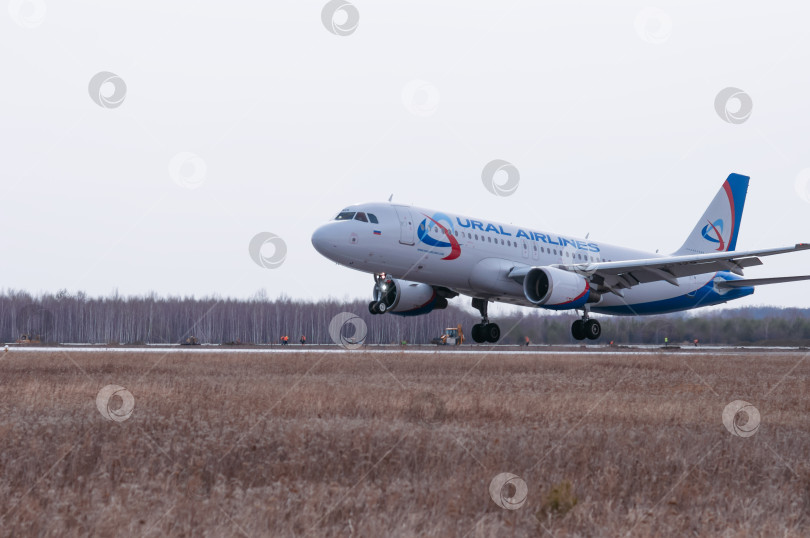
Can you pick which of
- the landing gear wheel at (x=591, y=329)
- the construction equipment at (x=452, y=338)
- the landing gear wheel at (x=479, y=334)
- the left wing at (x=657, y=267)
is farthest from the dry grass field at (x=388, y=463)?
the construction equipment at (x=452, y=338)

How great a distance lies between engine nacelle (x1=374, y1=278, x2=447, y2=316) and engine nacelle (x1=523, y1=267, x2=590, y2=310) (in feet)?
18.4

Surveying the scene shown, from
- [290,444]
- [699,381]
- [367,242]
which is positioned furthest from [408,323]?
[290,444]

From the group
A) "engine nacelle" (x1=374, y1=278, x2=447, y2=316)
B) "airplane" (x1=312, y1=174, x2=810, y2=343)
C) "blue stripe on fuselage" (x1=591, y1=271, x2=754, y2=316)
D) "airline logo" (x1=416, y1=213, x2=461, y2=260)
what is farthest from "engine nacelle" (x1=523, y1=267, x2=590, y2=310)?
"blue stripe on fuselage" (x1=591, y1=271, x2=754, y2=316)

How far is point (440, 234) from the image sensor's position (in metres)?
36.1

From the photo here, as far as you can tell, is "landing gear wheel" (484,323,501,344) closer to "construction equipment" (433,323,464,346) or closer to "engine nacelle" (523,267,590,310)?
"engine nacelle" (523,267,590,310)

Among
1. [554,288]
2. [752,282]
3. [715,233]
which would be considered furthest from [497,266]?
[715,233]

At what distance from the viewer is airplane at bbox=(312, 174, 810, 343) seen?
34406 millimetres

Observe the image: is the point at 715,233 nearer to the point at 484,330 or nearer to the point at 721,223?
the point at 721,223

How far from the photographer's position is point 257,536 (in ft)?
26.1

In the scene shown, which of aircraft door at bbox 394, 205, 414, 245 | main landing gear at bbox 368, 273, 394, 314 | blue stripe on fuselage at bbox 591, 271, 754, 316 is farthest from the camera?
blue stripe on fuselage at bbox 591, 271, 754, 316

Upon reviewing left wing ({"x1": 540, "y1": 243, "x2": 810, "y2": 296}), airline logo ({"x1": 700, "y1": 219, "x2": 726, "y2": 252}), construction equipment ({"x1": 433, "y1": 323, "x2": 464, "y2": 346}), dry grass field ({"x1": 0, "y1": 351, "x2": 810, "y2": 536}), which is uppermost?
airline logo ({"x1": 700, "y1": 219, "x2": 726, "y2": 252})

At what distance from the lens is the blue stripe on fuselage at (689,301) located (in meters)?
47.0

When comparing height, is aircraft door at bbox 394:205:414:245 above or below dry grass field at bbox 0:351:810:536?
above

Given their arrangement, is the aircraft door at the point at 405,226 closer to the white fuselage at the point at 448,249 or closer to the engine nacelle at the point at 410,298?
the white fuselage at the point at 448,249
